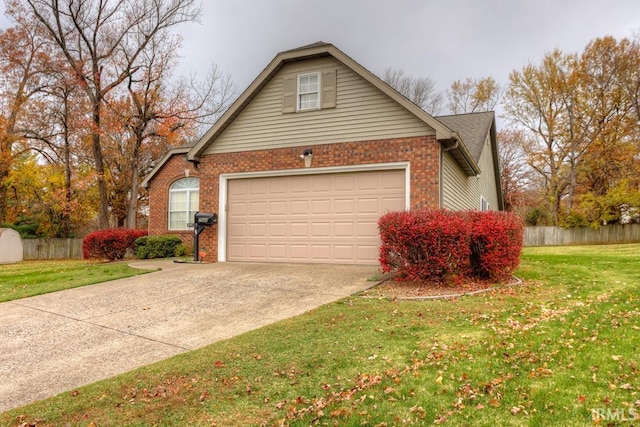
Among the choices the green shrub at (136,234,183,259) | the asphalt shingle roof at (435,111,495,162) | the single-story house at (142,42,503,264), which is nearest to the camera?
the single-story house at (142,42,503,264)

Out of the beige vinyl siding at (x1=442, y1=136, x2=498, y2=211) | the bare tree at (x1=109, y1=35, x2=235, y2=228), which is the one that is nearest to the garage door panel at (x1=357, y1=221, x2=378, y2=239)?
the beige vinyl siding at (x1=442, y1=136, x2=498, y2=211)

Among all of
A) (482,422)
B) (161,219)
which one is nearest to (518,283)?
(482,422)

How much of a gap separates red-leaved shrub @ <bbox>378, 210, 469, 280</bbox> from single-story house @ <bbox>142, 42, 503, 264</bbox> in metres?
2.14

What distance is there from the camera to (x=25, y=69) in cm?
2336

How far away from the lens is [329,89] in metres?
10.9

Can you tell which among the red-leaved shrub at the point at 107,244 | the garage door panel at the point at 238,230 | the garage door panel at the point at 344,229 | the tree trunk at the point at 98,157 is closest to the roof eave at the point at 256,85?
the garage door panel at the point at 238,230

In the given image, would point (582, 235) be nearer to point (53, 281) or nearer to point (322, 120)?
point (322, 120)

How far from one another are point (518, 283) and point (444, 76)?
101 ft

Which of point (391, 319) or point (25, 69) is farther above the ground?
point (25, 69)

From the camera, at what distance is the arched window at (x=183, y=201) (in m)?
16.9

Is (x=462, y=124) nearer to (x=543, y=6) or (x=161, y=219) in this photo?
(x=543, y=6)

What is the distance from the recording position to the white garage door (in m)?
10.4

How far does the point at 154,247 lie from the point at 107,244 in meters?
1.71

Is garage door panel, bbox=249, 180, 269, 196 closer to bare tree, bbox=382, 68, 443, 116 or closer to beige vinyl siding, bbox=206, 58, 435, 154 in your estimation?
beige vinyl siding, bbox=206, 58, 435, 154
